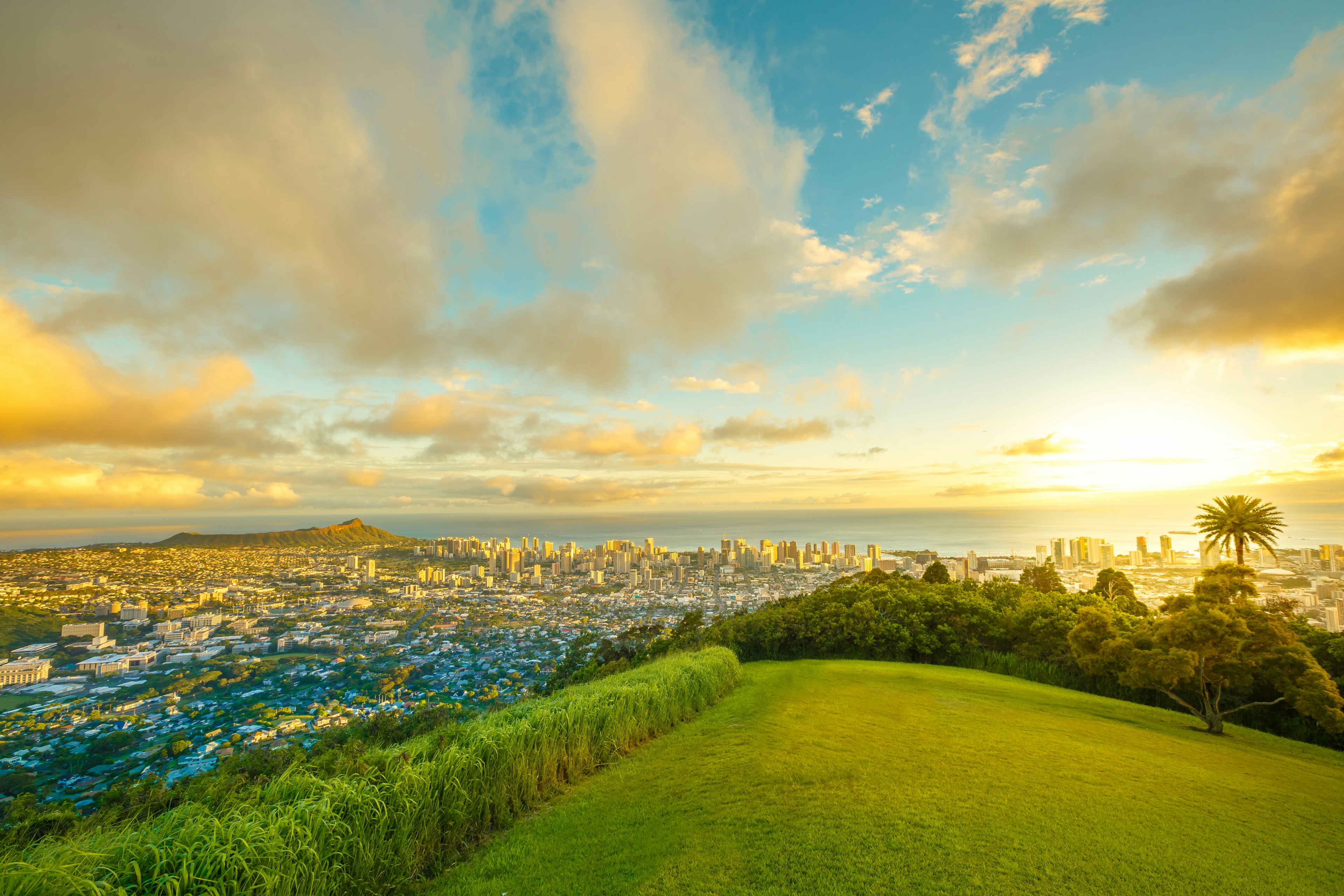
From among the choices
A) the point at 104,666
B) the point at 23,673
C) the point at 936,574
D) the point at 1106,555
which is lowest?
the point at 104,666

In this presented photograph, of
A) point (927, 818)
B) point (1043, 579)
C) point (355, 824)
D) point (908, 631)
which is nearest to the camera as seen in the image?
point (355, 824)

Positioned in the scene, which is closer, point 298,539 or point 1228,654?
point 1228,654

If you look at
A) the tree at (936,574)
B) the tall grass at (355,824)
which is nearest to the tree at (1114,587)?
the tree at (936,574)

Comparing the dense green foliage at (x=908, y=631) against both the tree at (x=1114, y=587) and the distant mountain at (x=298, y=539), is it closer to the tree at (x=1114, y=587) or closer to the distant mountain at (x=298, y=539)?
the tree at (x=1114, y=587)

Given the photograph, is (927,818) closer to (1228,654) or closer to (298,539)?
(1228,654)

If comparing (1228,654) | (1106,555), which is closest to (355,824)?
(1228,654)
